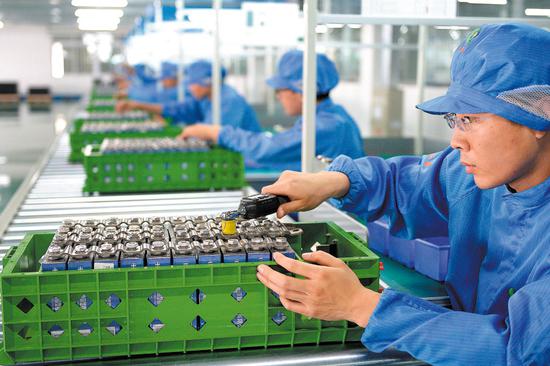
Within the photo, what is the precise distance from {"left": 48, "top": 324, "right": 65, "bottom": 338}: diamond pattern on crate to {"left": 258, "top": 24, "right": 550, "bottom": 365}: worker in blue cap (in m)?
0.47

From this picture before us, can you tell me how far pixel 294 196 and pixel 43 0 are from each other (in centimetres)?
1494

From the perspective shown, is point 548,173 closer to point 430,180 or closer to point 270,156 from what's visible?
point 430,180

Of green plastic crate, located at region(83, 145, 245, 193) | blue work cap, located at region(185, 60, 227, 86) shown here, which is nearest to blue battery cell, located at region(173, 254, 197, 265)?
green plastic crate, located at region(83, 145, 245, 193)

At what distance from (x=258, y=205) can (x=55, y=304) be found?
58cm

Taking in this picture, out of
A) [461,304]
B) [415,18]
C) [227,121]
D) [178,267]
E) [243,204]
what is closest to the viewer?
[178,267]

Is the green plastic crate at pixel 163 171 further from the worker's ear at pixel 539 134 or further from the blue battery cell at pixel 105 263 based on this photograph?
the worker's ear at pixel 539 134

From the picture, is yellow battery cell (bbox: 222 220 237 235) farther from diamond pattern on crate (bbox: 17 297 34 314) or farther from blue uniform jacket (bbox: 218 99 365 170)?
blue uniform jacket (bbox: 218 99 365 170)

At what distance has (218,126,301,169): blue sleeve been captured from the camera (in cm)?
370

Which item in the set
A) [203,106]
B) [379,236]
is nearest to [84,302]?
[379,236]

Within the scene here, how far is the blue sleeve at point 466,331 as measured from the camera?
117 cm

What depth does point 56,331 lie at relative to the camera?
1.43 meters

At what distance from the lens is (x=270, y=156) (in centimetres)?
375

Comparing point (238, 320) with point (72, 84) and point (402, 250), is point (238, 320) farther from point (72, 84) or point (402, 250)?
point (72, 84)

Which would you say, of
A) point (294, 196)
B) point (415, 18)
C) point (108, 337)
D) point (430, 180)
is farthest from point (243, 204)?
point (415, 18)
